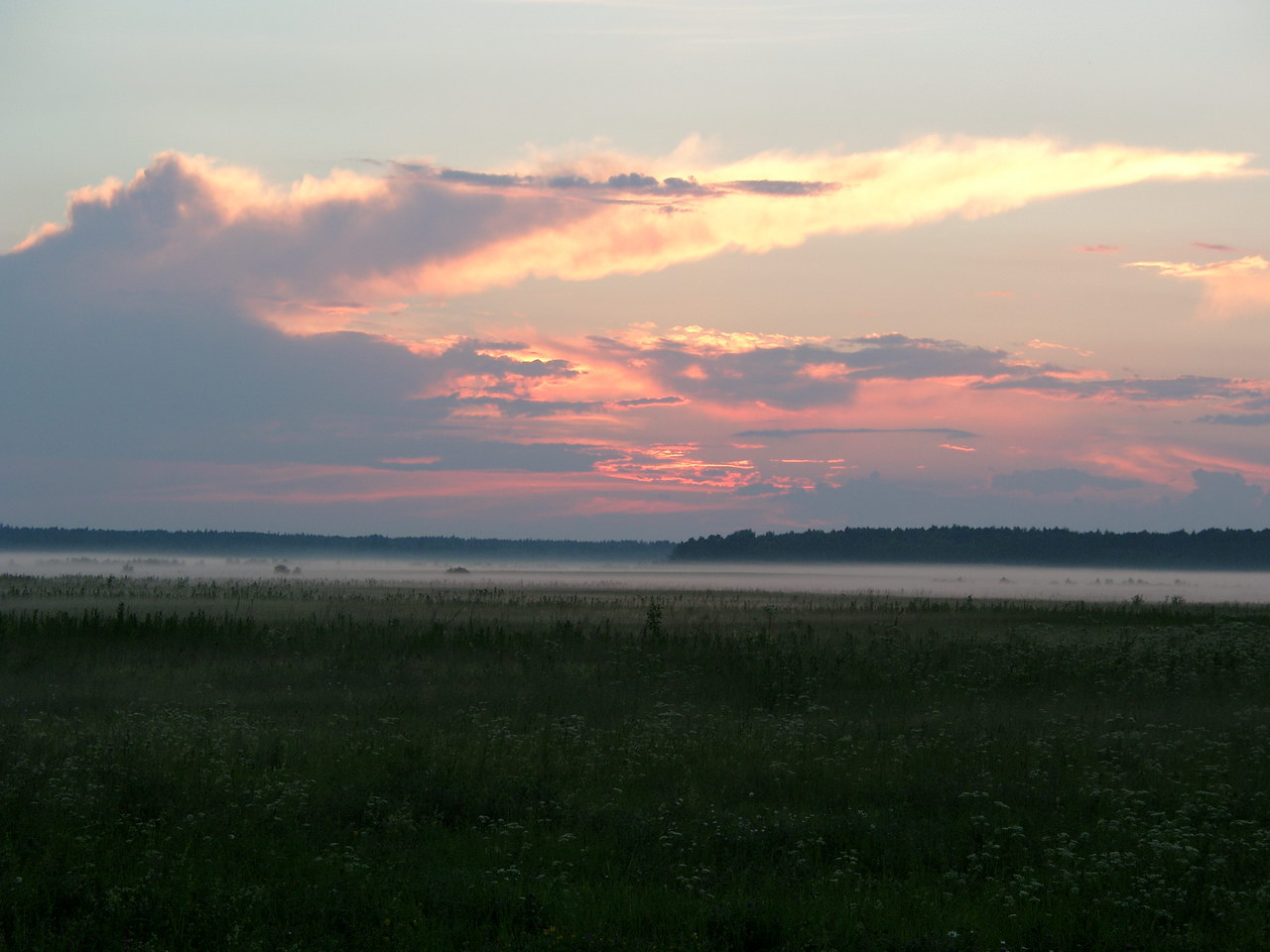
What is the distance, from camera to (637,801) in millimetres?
13031

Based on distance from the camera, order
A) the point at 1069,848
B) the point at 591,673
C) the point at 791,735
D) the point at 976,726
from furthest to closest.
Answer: the point at 591,673 < the point at 976,726 < the point at 791,735 < the point at 1069,848

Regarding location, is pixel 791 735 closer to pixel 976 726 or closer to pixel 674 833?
pixel 976 726


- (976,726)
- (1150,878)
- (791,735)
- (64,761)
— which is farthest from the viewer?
(976,726)

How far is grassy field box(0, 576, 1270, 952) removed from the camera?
905cm

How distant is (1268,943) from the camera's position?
8688 millimetres

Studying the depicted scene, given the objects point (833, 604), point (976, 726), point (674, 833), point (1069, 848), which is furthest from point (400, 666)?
point (833, 604)

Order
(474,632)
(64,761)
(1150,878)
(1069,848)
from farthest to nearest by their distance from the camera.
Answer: (474,632), (64,761), (1069,848), (1150,878)

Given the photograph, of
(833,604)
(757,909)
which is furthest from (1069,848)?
(833,604)

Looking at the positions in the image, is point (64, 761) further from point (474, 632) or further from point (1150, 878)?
point (474, 632)

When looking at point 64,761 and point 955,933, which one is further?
point 64,761

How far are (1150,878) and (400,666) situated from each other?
18.9 metres

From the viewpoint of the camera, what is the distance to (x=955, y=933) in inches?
341

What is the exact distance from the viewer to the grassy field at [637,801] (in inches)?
356

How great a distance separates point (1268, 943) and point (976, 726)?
9473mm
